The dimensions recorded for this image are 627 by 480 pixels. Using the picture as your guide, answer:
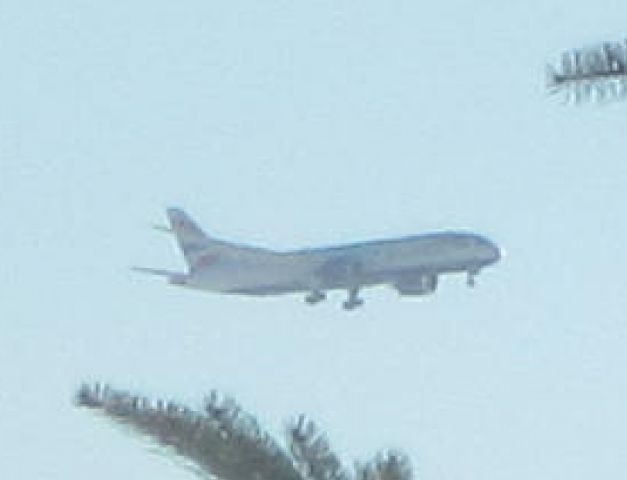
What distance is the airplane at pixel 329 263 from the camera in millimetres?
94875

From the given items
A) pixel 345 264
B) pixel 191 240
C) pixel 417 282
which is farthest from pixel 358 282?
pixel 191 240

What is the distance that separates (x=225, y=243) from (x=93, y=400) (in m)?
107

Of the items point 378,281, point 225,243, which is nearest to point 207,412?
point 378,281

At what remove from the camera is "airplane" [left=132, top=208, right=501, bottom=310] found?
9488cm

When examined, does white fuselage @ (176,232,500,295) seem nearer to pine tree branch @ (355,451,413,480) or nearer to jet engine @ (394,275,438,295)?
jet engine @ (394,275,438,295)

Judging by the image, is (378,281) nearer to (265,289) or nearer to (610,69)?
(265,289)

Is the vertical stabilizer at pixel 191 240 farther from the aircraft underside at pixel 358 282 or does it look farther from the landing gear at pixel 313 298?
the landing gear at pixel 313 298

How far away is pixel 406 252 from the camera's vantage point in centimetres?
10106

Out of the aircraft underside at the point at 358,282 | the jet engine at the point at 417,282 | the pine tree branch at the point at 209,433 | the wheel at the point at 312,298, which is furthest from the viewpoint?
the aircraft underside at the point at 358,282

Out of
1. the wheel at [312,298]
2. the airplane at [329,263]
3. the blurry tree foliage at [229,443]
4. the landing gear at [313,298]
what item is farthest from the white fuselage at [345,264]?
the blurry tree foliage at [229,443]

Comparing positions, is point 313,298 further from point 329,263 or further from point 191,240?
point 191,240

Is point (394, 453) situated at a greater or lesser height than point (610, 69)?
lesser

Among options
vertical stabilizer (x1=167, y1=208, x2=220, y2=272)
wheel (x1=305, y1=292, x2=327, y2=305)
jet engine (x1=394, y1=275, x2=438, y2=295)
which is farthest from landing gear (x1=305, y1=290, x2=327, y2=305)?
vertical stabilizer (x1=167, y1=208, x2=220, y2=272)

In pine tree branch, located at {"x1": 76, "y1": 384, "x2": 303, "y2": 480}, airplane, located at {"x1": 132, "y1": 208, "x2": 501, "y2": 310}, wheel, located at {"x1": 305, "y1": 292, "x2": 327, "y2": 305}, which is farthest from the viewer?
airplane, located at {"x1": 132, "y1": 208, "x2": 501, "y2": 310}
